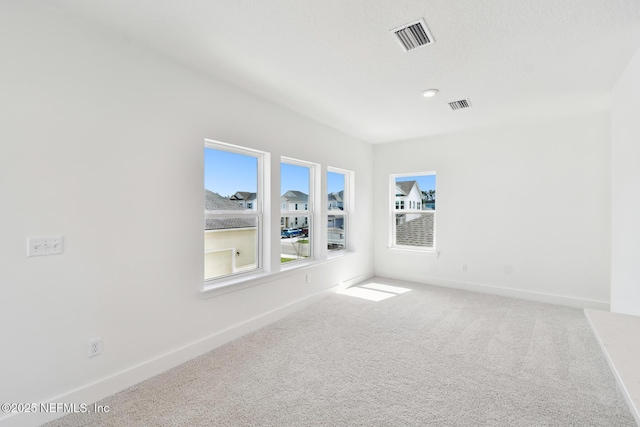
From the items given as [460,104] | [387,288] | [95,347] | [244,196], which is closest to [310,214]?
[244,196]

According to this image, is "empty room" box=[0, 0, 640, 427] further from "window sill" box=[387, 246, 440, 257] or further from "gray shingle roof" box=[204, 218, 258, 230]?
"window sill" box=[387, 246, 440, 257]

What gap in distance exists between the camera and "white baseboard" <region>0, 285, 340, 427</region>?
1738mm

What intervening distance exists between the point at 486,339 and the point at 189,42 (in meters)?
3.80

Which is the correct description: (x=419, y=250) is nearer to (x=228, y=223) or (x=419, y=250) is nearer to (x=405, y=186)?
(x=405, y=186)

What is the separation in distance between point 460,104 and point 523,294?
9.53 feet

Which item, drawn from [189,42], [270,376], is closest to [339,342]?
[270,376]

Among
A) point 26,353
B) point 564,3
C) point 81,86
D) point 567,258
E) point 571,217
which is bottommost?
point 26,353

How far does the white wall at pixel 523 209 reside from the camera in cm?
372

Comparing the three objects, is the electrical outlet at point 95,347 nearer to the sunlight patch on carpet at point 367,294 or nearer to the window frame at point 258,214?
the window frame at point 258,214

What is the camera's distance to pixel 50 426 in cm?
174

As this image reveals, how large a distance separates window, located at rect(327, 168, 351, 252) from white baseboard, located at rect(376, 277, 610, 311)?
158cm

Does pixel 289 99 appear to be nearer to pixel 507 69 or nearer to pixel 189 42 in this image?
pixel 189 42

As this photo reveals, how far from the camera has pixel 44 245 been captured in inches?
69.9

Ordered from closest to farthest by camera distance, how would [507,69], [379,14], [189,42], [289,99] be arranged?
1. [379,14]
2. [189,42]
3. [507,69]
4. [289,99]
